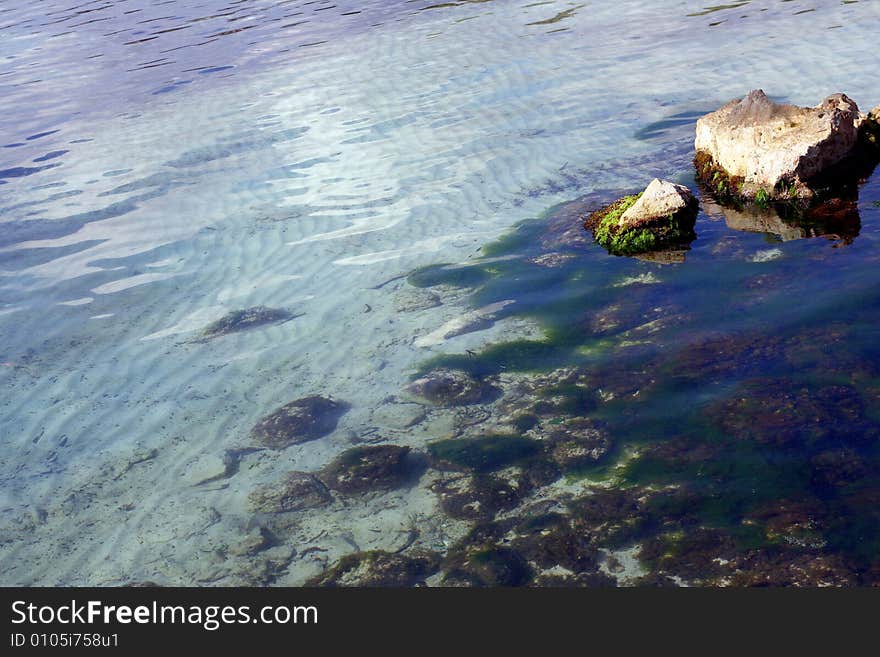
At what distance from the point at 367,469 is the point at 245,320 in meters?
3.57

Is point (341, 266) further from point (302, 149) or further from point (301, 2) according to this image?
point (301, 2)

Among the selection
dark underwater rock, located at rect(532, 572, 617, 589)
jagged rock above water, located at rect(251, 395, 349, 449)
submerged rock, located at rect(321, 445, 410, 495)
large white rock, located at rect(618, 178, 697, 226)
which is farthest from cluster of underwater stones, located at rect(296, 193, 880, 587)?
large white rock, located at rect(618, 178, 697, 226)

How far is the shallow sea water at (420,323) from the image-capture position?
20.1ft

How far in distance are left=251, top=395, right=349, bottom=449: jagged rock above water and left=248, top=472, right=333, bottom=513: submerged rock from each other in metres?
0.54

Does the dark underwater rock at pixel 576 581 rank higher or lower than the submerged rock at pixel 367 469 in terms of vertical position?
lower

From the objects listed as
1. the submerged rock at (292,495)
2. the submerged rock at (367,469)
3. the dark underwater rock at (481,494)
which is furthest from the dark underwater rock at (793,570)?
the submerged rock at (292,495)

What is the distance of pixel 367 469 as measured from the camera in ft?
22.8

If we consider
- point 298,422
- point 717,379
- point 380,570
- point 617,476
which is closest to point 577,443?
point 617,476

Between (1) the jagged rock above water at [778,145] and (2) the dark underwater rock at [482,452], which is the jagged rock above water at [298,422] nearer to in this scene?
(2) the dark underwater rock at [482,452]

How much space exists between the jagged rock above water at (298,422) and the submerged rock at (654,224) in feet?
13.4

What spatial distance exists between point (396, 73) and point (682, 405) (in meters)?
15.5

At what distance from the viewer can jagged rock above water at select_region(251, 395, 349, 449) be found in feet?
24.8

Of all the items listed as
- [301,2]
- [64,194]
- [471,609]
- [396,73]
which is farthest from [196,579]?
[301,2]

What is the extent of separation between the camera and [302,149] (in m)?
15.6
